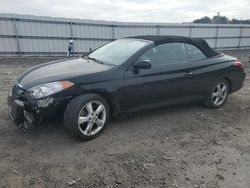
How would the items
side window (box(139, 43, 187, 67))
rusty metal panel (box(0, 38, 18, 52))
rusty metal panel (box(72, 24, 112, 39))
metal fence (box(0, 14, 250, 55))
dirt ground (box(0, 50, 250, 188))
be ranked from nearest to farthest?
dirt ground (box(0, 50, 250, 188)), side window (box(139, 43, 187, 67)), rusty metal panel (box(0, 38, 18, 52)), metal fence (box(0, 14, 250, 55)), rusty metal panel (box(72, 24, 112, 39))

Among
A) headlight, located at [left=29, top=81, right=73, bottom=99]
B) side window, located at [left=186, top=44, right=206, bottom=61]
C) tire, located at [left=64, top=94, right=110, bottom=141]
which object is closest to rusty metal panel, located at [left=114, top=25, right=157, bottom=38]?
side window, located at [left=186, top=44, right=206, bottom=61]

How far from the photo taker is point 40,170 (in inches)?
122

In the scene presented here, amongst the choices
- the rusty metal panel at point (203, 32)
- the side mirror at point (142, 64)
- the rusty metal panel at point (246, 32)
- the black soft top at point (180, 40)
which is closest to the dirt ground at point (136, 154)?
the side mirror at point (142, 64)

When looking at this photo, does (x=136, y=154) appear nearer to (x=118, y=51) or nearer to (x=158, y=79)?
(x=158, y=79)

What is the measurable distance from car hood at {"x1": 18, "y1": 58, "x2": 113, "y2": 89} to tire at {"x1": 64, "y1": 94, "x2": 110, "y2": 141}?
0.42m

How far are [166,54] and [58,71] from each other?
1.96 metres

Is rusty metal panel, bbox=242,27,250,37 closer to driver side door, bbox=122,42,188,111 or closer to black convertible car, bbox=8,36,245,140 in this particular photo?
black convertible car, bbox=8,36,245,140

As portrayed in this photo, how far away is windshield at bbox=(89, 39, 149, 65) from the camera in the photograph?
4.41 meters

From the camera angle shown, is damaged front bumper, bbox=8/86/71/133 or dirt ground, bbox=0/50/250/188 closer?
dirt ground, bbox=0/50/250/188

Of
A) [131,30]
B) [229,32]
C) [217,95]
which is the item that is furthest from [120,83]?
[229,32]

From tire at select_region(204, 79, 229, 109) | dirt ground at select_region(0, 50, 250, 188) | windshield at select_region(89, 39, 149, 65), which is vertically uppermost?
windshield at select_region(89, 39, 149, 65)

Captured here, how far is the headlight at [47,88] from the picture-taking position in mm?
3543

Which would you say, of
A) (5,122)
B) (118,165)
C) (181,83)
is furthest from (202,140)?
(5,122)

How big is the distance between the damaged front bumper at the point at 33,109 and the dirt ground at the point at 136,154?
0.33 meters
